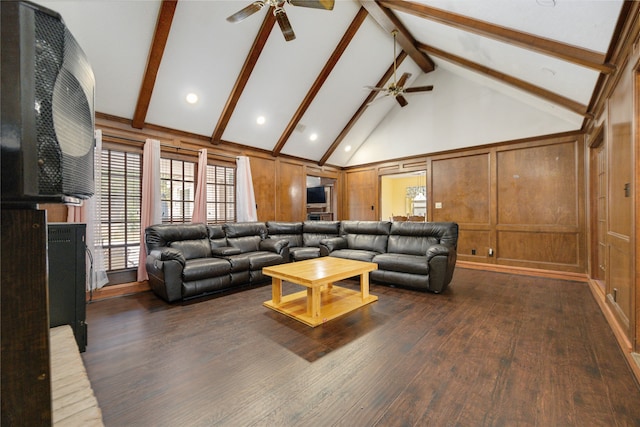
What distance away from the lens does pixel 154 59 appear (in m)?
3.52

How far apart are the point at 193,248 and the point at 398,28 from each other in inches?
189

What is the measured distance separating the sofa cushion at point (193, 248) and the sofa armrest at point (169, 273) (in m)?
0.47

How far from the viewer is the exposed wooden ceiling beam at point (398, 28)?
4145 mm

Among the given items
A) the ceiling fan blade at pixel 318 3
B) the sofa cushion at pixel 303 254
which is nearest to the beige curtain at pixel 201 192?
the sofa cushion at pixel 303 254

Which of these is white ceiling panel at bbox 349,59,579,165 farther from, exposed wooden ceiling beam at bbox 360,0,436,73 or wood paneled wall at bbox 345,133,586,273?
exposed wooden ceiling beam at bbox 360,0,436,73

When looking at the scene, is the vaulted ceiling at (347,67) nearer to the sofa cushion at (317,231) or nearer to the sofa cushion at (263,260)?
the sofa cushion at (317,231)

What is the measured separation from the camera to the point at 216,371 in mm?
1909

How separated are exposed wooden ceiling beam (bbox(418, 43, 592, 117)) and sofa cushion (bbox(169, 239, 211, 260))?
16.9ft

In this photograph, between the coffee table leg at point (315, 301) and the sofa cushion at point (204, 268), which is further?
the sofa cushion at point (204, 268)

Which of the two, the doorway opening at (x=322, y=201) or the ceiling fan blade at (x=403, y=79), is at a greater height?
the ceiling fan blade at (x=403, y=79)

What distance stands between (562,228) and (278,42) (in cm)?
553

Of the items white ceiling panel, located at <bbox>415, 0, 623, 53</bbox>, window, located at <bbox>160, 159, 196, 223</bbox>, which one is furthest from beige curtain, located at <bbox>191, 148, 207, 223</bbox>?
white ceiling panel, located at <bbox>415, 0, 623, 53</bbox>

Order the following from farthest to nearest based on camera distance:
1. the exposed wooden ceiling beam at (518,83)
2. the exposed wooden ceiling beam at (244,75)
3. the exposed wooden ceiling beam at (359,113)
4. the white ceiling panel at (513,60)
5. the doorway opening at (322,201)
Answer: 1. the doorway opening at (322,201)
2. the exposed wooden ceiling beam at (359,113)
3. the exposed wooden ceiling beam at (244,75)
4. the exposed wooden ceiling beam at (518,83)
5. the white ceiling panel at (513,60)

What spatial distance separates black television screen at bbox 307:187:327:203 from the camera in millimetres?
8195
